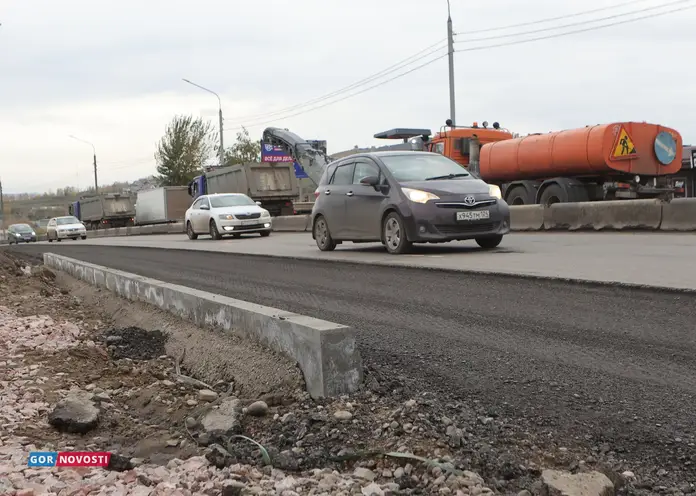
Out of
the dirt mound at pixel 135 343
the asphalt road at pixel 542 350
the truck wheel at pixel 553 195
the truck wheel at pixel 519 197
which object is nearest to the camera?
the asphalt road at pixel 542 350

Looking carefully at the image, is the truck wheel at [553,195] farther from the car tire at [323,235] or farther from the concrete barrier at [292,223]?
the concrete barrier at [292,223]

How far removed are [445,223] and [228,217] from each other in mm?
13281

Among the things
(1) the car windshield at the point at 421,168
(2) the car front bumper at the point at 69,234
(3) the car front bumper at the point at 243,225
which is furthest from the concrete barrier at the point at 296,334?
(2) the car front bumper at the point at 69,234

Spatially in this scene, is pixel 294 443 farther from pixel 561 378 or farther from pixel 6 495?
pixel 561 378

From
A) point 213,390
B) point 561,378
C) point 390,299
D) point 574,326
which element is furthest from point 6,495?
point 390,299

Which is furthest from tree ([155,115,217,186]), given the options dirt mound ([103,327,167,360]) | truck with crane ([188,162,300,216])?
dirt mound ([103,327,167,360])

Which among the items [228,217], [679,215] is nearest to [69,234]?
[228,217]

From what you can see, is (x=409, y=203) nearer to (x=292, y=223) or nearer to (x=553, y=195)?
(x=553, y=195)

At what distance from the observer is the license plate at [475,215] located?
37.0 ft

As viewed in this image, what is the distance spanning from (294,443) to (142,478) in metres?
0.66

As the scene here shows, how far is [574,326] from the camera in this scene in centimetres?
504

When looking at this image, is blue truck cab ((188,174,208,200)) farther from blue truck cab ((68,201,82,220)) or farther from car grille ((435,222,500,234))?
car grille ((435,222,500,234))

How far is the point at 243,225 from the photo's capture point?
2348 centimetres

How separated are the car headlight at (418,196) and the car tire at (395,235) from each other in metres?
0.40
